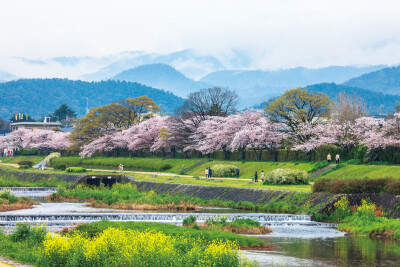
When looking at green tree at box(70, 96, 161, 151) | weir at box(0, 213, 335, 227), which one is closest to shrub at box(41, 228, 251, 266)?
weir at box(0, 213, 335, 227)

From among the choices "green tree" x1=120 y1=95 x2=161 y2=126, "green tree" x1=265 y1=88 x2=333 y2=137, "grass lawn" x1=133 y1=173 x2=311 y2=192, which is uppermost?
"green tree" x1=120 y1=95 x2=161 y2=126

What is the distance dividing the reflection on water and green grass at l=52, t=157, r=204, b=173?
62611mm

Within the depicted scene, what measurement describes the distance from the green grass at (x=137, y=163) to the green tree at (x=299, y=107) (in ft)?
63.7

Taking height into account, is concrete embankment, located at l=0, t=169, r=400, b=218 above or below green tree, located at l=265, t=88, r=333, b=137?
below

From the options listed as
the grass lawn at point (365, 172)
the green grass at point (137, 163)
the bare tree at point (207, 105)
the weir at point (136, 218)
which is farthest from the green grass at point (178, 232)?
the bare tree at point (207, 105)

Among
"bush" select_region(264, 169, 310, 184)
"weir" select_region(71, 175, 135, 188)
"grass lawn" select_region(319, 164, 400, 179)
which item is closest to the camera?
"grass lawn" select_region(319, 164, 400, 179)

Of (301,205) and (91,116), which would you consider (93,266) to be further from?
(91,116)

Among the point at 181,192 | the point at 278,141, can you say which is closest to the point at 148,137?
the point at 278,141

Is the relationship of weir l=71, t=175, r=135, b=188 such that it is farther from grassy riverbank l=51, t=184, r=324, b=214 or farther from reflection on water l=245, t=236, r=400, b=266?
reflection on water l=245, t=236, r=400, b=266

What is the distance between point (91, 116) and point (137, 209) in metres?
81.5

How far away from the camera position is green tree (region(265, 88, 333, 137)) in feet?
287

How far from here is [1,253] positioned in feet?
84.8

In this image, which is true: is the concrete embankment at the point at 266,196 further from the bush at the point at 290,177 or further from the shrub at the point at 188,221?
the shrub at the point at 188,221

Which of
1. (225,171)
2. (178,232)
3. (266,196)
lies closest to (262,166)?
(225,171)
